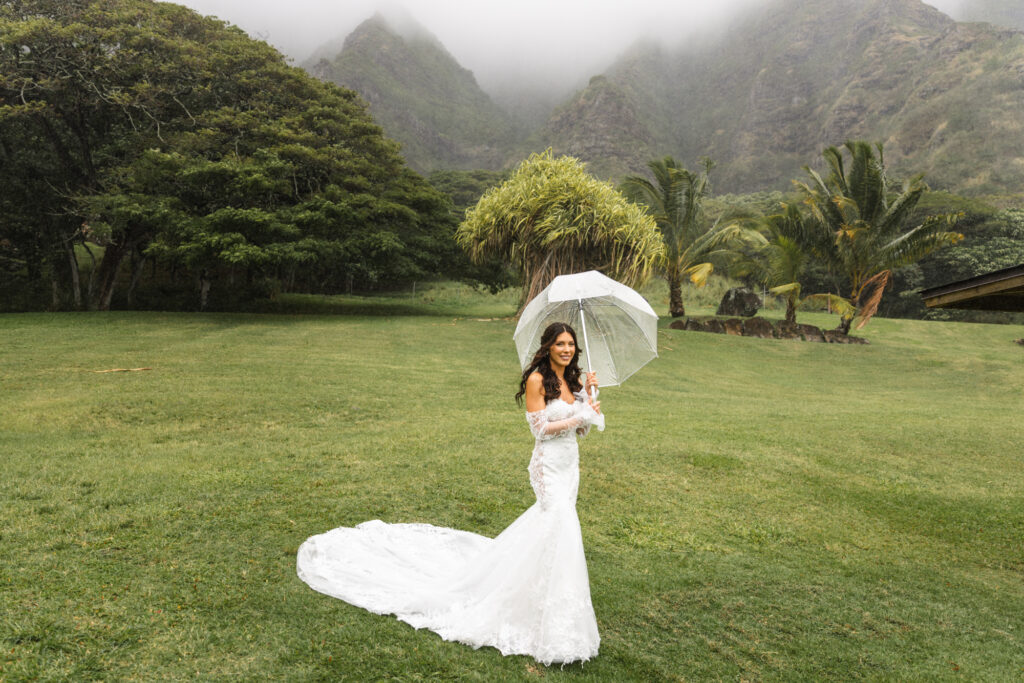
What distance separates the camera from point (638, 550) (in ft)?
17.3

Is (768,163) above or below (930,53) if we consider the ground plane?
below

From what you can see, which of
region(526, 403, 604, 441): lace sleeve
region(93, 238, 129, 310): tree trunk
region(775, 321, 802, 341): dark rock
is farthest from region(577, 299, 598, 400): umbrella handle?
region(93, 238, 129, 310): tree trunk

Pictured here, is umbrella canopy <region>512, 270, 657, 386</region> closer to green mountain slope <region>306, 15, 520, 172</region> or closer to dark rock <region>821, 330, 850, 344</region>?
dark rock <region>821, 330, 850, 344</region>

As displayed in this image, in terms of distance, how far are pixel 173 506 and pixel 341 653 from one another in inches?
117

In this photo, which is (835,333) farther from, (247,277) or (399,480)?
(247,277)

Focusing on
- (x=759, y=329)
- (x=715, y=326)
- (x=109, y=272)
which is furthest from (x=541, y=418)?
(x=109, y=272)

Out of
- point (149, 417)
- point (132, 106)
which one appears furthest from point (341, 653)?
point (132, 106)

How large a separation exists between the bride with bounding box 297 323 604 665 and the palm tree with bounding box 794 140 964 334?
771 inches

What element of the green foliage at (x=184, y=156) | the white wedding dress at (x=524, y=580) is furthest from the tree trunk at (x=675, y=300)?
the white wedding dress at (x=524, y=580)

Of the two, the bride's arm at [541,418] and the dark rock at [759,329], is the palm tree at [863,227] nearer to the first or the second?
the dark rock at [759,329]

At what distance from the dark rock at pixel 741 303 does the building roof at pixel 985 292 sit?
20.3 meters

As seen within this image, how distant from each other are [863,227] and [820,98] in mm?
78878

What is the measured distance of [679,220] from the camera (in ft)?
73.9

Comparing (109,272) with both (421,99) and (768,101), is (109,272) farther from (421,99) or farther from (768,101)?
(768,101)
